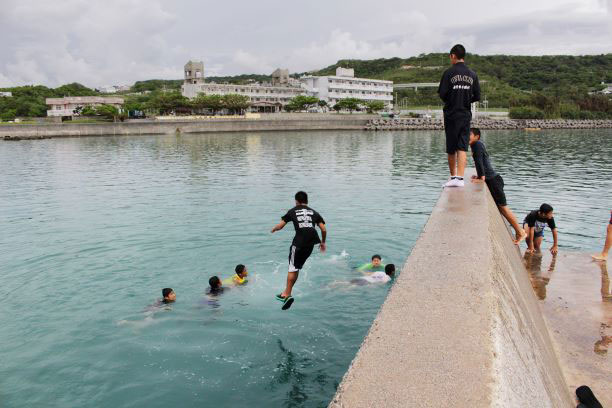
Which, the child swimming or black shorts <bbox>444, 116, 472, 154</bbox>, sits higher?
black shorts <bbox>444, 116, 472, 154</bbox>

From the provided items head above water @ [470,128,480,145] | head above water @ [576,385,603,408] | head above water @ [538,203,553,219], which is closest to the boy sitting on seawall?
head above water @ [538,203,553,219]

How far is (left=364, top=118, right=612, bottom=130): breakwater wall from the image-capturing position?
10131 centimetres

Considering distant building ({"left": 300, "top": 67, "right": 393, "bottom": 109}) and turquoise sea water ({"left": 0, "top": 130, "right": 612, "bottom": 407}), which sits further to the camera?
distant building ({"left": 300, "top": 67, "right": 393, "bottom": 109})

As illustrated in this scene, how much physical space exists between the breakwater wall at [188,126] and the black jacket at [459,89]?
87.0 m

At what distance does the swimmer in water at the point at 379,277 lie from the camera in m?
12.2

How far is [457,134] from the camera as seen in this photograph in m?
9.20

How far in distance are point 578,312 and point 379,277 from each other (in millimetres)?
4872

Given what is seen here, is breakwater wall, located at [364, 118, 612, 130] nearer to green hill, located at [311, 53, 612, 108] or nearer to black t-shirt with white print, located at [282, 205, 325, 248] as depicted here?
green hill, located at [311, 53, 612, 108]

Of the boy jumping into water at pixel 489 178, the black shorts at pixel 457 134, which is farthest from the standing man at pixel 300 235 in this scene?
the boy jumping into water at pixel 489 178

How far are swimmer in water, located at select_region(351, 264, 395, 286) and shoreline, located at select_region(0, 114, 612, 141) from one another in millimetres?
83765

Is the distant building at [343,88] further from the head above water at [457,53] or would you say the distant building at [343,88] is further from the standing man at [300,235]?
the standing man at [300,235]

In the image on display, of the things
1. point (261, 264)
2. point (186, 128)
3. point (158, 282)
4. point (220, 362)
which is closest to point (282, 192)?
point (261, 264)

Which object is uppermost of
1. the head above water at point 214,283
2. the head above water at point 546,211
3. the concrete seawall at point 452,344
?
the concrete seawall at point 452,344

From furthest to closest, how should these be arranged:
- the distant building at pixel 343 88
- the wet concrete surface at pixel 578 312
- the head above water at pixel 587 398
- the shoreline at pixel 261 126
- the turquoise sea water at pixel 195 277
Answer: the distant building at pixel 343 88 → the shoreline at pixel 261 126 → the turquoise sea water at pixel 195 277 → the wet concrete surface at pixel 578 312 → the head above water at pixel 587 398
